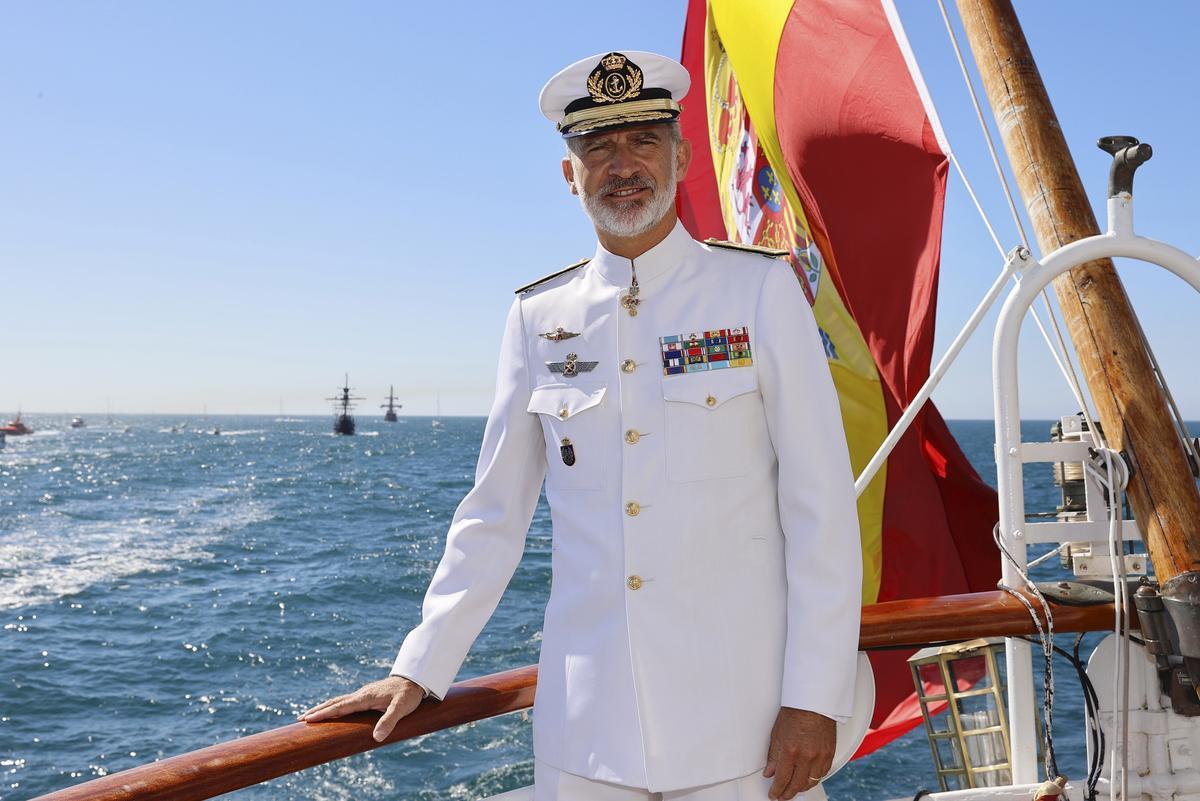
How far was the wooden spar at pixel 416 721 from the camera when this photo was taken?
1409 mm

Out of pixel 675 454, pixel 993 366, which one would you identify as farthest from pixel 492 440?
pixel 993 366

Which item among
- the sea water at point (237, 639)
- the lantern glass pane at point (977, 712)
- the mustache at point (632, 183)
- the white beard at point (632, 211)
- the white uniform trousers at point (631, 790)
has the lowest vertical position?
the sea water at point (237, 639)

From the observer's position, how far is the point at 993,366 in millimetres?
2215

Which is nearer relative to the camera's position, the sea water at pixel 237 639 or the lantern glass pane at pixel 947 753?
the lantern glass pane at pixel 947 753

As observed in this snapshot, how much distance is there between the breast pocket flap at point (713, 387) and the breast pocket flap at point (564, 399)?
0.46 ft

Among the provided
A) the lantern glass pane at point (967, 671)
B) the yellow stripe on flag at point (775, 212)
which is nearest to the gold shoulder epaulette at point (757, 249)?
the lantern glass pane at point (967, 671)

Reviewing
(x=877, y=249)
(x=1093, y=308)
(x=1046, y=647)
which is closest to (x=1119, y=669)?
(x=1046, y=647)

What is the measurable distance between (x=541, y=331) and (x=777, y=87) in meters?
2.73

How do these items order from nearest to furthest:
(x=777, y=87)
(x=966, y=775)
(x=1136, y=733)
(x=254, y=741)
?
(x=254, y=741) → (x=1136, y=733) → (x=966, y=775) → (x=777, y=87)

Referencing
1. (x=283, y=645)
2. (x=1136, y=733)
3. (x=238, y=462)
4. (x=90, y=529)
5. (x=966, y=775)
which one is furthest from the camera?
(x=238, y=462)

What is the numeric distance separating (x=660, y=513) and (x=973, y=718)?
1.43 m

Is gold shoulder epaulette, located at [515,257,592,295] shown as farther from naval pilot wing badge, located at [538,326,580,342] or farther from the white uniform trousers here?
the white uniform trousers

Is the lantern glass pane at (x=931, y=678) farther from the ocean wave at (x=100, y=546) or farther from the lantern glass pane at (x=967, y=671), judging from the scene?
the ocean wave at (x=100, y=546)

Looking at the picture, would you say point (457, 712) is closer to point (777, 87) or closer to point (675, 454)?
point (675, 454)
